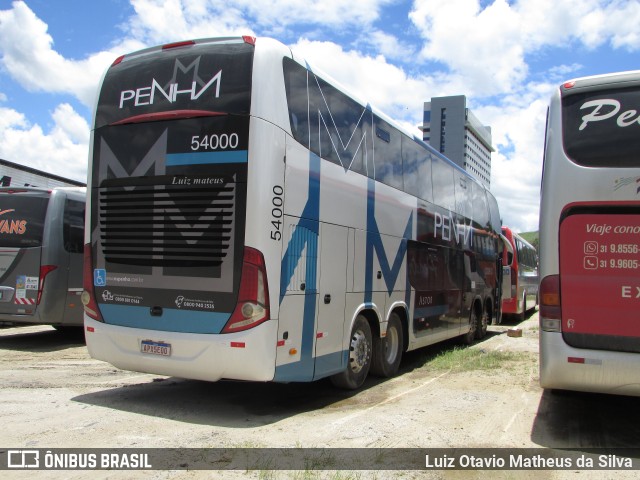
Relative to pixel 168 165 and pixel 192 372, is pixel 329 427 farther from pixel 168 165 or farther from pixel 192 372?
pixel 168 165

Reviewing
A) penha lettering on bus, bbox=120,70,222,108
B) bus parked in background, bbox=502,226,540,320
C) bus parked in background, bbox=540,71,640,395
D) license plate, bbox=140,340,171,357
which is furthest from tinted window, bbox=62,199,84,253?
bus parked in background, bbox=502,226,540,320

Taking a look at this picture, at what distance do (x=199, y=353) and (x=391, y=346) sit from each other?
12.9 ft

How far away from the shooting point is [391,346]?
8930mm

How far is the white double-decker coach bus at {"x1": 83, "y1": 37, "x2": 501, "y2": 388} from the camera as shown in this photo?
5.80 meters

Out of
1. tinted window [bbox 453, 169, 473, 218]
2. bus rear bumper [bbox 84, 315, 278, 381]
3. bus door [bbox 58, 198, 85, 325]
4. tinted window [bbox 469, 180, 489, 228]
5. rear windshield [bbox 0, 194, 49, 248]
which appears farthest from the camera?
tinted window [bbox 469, 180, 489, 228]

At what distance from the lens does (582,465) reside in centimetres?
485

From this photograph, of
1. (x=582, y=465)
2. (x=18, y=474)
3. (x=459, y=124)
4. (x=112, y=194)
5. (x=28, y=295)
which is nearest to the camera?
(x=18, y=474)

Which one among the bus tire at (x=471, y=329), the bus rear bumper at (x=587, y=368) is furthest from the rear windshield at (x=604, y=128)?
Result: the bus tire at (x=471, y=329)

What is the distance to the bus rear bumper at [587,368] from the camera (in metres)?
5.21

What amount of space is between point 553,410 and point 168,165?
5360 mm

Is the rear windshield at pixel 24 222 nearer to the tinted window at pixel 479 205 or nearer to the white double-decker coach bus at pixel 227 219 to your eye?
the white double-decker coach bus at pixel 227 219

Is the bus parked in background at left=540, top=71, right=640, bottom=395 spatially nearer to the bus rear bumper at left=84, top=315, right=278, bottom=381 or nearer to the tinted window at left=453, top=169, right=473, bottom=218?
the bus rear bumper at left=84, top=315, right=278, bottom=381

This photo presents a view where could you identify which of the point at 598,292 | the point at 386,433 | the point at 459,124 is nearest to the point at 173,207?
the point at 386,433

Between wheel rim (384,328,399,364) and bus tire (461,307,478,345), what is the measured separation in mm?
4483
